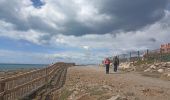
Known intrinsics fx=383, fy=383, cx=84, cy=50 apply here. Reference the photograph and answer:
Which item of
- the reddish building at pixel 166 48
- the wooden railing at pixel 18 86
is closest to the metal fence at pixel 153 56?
the reddish building at pixel 166 48

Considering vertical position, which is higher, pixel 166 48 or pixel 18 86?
pixel 166 48

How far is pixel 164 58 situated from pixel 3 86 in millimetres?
37425

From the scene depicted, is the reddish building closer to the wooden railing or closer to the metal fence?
the metal fence

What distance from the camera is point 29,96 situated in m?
19.0

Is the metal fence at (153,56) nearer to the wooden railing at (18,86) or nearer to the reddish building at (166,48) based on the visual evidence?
the reddish building at (166,48)

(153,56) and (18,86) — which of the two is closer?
(18,86)

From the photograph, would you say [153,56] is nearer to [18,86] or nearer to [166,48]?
[166,48]

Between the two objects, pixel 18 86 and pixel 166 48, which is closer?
pixel 18 86

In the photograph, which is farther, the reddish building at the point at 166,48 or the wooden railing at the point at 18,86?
the reddish building at the point at 166,48

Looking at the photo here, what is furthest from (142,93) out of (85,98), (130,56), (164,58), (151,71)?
(130,56)

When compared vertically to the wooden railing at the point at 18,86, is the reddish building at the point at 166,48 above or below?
above

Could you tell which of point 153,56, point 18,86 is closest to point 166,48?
point 153,56

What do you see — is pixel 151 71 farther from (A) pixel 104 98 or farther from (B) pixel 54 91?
(A) pixel 104 98

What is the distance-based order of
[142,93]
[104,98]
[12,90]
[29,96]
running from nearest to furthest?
[12,90], [104,98], [142,93], [29,96]
